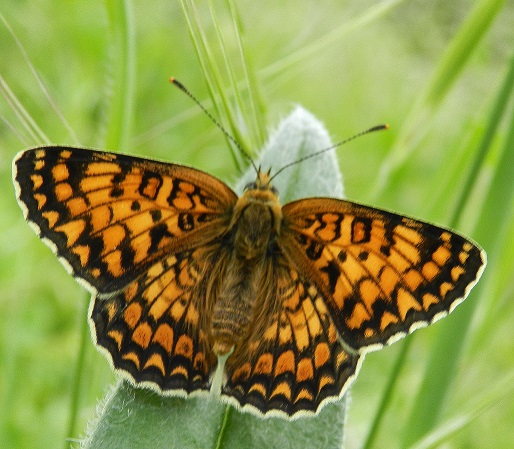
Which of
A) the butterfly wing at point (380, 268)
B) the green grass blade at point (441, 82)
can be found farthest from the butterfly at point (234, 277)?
the green grass blade at point (441, 82)

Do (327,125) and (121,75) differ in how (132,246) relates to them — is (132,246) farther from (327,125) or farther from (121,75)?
(327,125)

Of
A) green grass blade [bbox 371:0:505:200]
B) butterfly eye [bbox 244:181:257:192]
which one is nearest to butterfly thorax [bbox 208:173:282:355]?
butterfly eye [bbox 244:181:257:192]

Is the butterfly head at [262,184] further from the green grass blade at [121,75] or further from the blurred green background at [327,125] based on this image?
the green grass blade at [121,75]

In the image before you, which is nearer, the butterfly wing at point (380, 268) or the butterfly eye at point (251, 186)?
the butterfly wing at point (380, 268)

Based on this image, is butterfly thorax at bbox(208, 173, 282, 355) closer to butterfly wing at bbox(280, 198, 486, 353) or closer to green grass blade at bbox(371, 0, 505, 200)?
butterfly wing at bbox(280, 198, 486, 353)

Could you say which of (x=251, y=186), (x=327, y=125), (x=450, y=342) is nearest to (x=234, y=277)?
(x=251, y=186)

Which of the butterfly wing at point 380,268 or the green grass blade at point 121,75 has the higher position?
the green grass blade at point 121,75

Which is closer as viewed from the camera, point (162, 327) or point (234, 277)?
point (162, 327)
